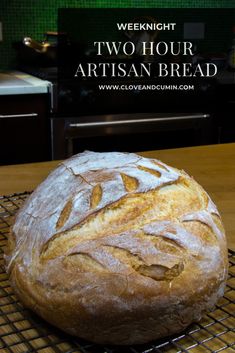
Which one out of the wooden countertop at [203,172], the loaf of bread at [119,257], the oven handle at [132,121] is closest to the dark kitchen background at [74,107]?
the oven handle at [132,121]

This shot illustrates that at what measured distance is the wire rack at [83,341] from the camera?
58cm

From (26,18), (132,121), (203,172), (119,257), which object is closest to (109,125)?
(132,121)

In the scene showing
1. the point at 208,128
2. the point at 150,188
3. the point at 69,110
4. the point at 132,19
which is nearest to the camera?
the point at 150,188

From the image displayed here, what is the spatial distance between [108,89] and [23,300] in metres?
1.84

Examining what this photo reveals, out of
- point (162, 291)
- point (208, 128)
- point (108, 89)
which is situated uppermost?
point (162, 291)

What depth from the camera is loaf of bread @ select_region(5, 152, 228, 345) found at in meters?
0.58

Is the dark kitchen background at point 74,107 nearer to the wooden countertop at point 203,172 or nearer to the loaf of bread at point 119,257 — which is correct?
the wooden countertop at point 203,172

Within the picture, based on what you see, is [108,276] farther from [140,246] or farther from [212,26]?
[212,26]

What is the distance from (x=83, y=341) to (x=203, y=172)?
27.8 inches

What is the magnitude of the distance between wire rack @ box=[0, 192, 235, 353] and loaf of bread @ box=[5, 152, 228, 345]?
0.05ft

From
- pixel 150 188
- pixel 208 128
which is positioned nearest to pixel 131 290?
pixel 150 188

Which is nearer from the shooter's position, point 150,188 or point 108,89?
point 150,188

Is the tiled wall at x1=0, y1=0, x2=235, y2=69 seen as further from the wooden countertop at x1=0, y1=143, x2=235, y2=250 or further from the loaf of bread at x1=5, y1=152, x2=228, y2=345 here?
the loaf of bread at x1=5, y1=152, x2=228, y2=345

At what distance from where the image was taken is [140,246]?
0.60 meters
